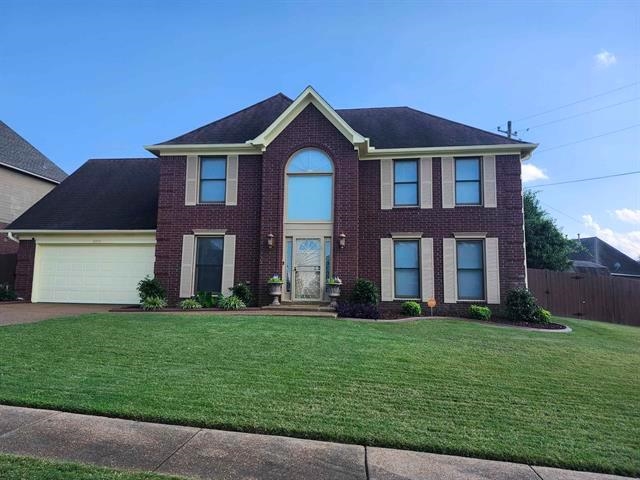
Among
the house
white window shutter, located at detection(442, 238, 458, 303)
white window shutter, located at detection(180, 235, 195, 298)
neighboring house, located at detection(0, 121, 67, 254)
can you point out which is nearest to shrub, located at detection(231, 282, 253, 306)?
→ white window shutter, located at detection(180, 235, 195, 298)

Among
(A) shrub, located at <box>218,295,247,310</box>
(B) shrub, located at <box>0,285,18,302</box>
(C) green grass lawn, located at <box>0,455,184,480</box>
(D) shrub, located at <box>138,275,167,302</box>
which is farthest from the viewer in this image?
(B) shrub, located at <box>0,285,18,302</box>

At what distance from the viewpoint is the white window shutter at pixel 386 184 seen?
577 inches

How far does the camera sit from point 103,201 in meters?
17.0

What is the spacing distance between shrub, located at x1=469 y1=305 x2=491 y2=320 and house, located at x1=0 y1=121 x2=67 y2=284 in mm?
19054

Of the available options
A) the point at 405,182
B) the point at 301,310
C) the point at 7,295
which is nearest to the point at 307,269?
the point at 301,310

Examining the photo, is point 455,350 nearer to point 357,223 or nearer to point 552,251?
point 357,223

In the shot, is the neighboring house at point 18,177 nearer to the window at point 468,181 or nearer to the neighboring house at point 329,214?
the neighboring house at point 329,214

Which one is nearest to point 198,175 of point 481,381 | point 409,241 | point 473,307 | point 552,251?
point 409,241

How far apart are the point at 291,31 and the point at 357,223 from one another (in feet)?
22.2

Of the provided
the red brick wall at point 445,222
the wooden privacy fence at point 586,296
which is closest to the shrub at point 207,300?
the red brick wall at point 445,222

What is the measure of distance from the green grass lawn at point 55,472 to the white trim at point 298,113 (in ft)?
39.6

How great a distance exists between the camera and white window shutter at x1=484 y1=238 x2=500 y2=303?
45.1 feet

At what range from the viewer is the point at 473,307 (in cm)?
1322

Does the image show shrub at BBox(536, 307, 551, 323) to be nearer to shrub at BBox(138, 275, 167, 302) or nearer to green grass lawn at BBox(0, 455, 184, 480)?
shrub at BBox(138, 275, 167, 302)
